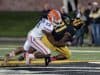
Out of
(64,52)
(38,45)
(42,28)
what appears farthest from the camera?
(64,52)

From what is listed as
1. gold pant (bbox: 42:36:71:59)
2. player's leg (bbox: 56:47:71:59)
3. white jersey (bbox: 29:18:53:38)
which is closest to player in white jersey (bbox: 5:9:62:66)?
white jersey (bbox: 29:18:53:38)

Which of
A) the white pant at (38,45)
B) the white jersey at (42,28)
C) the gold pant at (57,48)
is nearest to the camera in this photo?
the white jersey at (42,28)

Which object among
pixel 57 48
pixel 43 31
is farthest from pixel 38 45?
pixel 57 48

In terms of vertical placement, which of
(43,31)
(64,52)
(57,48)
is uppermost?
(43,31)

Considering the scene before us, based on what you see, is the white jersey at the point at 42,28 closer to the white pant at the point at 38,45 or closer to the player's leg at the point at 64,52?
the white pant at the point at 38,45

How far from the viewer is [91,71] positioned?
43.9ft

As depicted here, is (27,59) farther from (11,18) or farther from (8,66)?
(11,18)

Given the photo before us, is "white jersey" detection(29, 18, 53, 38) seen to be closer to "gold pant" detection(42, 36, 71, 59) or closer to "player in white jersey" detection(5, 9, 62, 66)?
"player in white jersey" detection(5, 9, 62, 66)

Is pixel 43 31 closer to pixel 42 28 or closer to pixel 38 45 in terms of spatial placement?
pixel 42 28

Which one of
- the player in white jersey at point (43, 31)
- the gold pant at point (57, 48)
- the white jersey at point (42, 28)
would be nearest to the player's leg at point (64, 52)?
the gold pant at point (57, 48)

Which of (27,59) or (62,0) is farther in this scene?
(62,0)

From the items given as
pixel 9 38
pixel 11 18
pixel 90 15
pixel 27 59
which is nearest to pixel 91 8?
pixel 90 15

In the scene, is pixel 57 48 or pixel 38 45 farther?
pixel 57 48

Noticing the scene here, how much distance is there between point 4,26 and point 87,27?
1050cm
